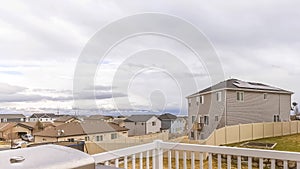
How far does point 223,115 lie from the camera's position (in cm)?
291

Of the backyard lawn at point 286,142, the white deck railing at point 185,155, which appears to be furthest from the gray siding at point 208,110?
the backyard lawn at point 286,142

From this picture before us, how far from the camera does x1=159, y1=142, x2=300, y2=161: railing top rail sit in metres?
2.09

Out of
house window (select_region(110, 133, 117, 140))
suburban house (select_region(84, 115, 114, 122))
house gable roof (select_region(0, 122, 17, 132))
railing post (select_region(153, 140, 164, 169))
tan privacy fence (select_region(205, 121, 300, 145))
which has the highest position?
suburban house (select_region(84, 115, 114, 122))

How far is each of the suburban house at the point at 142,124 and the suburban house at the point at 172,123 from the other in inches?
1.9

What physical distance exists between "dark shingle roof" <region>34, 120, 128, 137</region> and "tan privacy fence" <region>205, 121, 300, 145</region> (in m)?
1.32

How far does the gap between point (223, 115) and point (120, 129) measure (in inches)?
45.1

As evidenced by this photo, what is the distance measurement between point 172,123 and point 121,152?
508 millimetres

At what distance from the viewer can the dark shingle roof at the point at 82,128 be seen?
7.07ft

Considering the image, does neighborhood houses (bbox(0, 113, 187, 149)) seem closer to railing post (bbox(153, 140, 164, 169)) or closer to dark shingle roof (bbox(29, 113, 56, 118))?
dark shingle roof (bbox(29, 113, 56, 118))

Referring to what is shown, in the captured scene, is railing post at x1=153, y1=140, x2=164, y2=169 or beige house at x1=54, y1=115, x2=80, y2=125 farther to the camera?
railing post at x1=153, y1=140, x2=164, y2=169

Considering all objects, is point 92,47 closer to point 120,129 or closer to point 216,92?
point 120,129

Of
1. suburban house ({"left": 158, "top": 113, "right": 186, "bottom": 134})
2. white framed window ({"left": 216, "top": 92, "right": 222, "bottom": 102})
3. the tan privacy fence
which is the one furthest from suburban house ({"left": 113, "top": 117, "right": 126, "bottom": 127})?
the tan privacy fence

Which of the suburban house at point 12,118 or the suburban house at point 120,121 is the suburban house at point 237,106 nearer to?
the suburban house at point 120,121

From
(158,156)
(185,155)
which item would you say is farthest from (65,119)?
(185,155)
